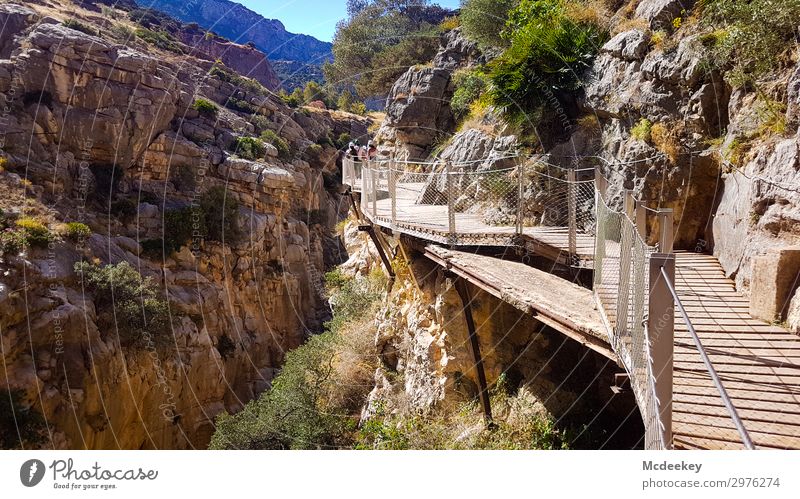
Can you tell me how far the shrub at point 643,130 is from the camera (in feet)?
25.8

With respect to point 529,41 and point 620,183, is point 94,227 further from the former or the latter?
point 620,183

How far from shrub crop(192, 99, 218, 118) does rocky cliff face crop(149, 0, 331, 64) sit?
41.5 meters

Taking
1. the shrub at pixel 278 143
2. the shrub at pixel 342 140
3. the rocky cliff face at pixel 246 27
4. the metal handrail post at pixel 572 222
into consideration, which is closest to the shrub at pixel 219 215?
the shrub at pixel 278 143

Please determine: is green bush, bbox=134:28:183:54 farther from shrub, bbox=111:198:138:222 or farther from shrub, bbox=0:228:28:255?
shrub, bbox=0:228:28:255

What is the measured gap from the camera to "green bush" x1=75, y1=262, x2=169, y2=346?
1509 cm

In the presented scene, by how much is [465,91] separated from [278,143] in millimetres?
15963

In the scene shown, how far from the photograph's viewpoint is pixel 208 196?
906 inches

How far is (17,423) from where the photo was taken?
11.2m

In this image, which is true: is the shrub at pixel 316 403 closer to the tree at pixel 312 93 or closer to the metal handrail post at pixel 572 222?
the metal handrail post at pixel 572 222

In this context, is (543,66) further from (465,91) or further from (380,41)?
(380,41)

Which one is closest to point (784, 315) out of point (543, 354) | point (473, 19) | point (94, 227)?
point (543, 354)

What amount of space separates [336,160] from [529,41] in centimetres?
2634

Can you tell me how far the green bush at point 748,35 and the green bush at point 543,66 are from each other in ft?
9.06

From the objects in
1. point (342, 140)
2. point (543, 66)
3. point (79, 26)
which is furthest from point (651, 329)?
point (342, 140)
